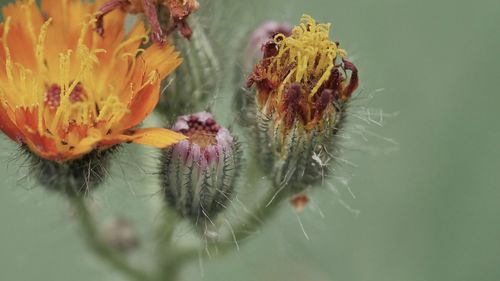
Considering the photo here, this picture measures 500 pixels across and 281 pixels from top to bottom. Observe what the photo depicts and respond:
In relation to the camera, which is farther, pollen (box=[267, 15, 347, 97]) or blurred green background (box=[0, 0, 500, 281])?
blurred green background (box=[0, 0, 500, 281])

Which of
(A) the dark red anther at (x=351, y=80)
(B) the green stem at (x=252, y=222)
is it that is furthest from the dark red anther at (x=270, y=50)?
(B) the green stem at (x=252, y=222)

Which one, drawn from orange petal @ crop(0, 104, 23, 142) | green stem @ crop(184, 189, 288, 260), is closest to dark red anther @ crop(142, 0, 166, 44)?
orange petal @ crop(0, 104, 23, 142)

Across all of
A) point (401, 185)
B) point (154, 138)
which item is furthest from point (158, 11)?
point (401, 185)

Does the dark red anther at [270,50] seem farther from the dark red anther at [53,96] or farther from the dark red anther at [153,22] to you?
the dark red anther at [53,96]

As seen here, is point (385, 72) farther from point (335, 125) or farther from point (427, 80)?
point (335, 125)

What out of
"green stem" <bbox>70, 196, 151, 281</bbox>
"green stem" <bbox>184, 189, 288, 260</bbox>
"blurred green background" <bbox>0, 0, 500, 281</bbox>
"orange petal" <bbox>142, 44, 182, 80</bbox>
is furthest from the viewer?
"blurred green background" <bbox>0, 0, 500, 281</bbox>

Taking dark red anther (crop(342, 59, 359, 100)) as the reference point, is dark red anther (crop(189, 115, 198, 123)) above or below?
below

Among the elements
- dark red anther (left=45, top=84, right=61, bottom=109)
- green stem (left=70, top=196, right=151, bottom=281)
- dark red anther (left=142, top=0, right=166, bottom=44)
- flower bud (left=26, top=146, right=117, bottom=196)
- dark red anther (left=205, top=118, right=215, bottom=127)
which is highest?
dark red anther (left=142, top=0, right=166, bottom=44)

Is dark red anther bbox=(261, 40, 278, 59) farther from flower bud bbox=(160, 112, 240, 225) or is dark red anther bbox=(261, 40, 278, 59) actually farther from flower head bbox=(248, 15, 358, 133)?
flower bud bbox=(160, 112, 240, 225)

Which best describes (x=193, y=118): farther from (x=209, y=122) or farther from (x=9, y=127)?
(x=9, y=127)
